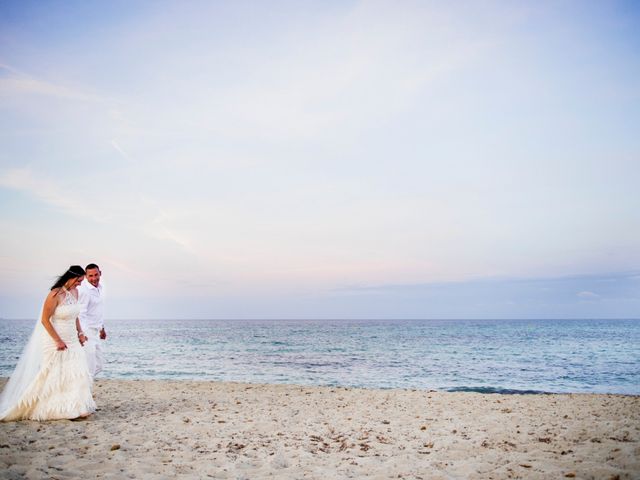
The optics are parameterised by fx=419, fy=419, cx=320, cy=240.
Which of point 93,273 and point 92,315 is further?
point 92,315

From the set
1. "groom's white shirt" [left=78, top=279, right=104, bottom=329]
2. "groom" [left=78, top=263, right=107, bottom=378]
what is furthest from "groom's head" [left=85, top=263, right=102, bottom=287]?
"groom's white shirt" [left=78, top=279, right=104, bottom=329]

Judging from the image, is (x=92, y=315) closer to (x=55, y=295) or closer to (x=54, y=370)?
(x=55, y=295)

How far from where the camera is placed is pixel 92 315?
9.00 m

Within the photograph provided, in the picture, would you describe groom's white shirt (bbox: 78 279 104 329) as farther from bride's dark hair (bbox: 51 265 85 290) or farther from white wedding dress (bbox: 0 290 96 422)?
bride's dark hair (bbox: 51 265 85 290)

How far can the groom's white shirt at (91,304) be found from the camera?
875 cm

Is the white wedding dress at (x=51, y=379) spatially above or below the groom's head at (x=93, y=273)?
below

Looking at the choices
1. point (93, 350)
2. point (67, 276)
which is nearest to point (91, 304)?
point (93, 350)

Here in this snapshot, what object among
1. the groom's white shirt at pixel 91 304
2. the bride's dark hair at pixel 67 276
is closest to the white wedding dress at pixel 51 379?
the bride's dark hair at pixel 67 276

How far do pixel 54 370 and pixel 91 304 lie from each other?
1716 mm

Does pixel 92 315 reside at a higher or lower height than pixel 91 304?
lower

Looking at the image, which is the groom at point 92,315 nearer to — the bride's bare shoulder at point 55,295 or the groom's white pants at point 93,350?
the groom's white pants at point 93,350

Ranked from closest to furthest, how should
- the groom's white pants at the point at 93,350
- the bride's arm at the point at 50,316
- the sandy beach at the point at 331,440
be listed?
the sandy beach at the point at 331,440
the bride's arm at the point at 50,316
the groom's white pants at the point at 93,350

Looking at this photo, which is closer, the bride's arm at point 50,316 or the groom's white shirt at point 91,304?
the bride's arm at point 50,316

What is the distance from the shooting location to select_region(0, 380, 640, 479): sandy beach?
5.23 metres
